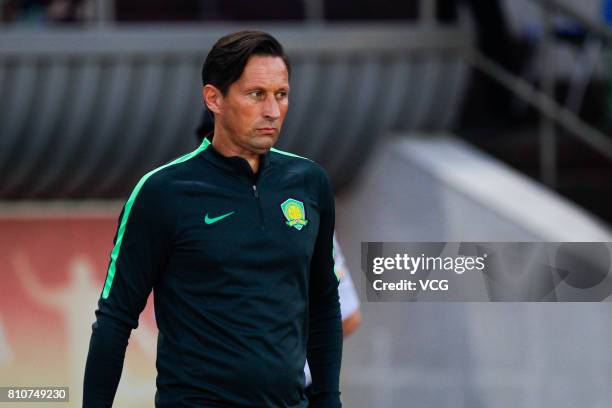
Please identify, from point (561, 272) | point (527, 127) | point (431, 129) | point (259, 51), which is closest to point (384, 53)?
point (431, 129)

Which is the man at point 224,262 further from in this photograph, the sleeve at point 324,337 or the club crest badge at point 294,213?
the sleeve at point 324,337

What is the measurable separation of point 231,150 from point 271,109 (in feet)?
0.44

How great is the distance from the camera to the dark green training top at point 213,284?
2523 millimetres

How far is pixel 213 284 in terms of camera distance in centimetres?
253

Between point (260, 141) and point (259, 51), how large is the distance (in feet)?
0.59

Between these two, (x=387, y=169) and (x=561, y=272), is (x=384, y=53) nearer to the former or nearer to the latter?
(x=387, y=169)

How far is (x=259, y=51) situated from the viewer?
8.43 ft

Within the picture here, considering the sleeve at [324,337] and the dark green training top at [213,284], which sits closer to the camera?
the dark green training top at [213,284]

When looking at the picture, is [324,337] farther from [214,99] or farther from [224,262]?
[214,99]

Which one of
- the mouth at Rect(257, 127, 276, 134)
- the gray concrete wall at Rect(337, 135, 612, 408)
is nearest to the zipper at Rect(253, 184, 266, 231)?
the mouth at Rect(257, 127, 276, 134)

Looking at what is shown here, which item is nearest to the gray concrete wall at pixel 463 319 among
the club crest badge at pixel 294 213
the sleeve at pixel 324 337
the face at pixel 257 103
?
the sleeve at pixel 324 337

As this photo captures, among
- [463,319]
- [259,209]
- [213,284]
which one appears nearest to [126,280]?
[213,284]

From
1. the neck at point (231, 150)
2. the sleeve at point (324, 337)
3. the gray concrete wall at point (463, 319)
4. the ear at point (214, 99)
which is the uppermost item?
the gray concrete wall at point (463, 319)

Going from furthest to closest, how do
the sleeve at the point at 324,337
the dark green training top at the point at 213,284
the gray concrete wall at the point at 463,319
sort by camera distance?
the gray concrete wall at the point at 463,319 < the sleeve at the point at 324,337 < the dark green training top at the point at 213,284
